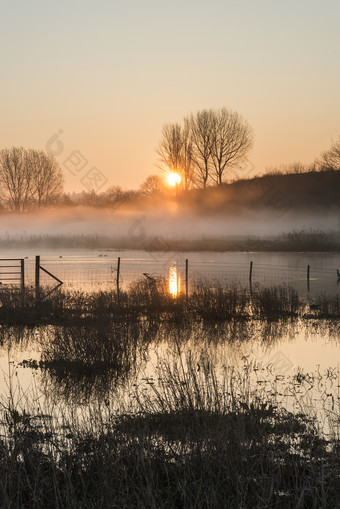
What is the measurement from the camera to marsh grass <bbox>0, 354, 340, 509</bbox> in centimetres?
641

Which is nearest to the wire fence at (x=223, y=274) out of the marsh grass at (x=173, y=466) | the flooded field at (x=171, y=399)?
the flooded field at (x=171, y=399)

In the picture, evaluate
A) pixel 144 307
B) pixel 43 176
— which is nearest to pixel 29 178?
pixel 43 176

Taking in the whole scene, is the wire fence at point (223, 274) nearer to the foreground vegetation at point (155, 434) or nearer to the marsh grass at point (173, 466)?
the foreground vegetation at point (155, 434)

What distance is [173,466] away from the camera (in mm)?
7438

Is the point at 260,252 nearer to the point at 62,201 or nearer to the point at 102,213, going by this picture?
the point at 62,201

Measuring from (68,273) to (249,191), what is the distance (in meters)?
41.4

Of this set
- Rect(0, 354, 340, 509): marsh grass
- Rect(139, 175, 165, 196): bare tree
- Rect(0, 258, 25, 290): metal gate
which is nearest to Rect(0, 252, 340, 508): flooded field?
Rect(0, 354, 340, 509): marsh grass

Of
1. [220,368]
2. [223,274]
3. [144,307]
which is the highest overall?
[223,274]

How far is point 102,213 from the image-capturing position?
107062mm

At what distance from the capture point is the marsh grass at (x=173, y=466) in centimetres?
641

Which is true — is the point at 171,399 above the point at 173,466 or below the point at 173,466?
above

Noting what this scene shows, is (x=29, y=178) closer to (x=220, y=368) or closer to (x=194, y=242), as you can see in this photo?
(x=194, y=242)

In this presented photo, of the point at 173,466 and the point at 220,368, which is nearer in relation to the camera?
the point at 173,466

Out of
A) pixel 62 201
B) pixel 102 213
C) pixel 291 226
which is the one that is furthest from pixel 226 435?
pixel 102 213
